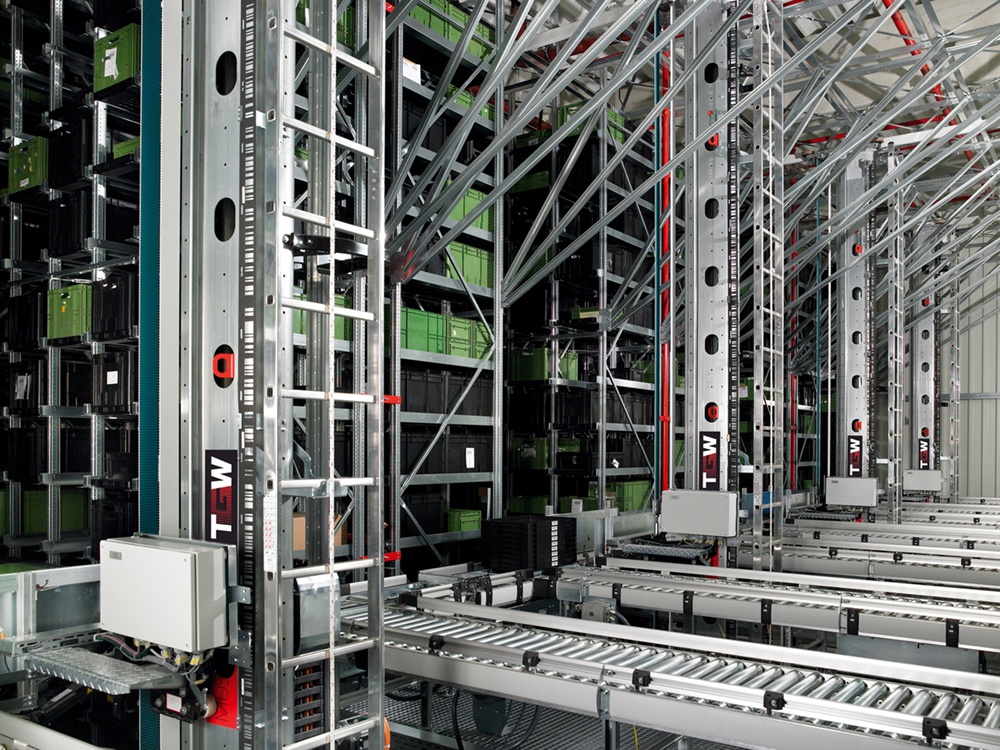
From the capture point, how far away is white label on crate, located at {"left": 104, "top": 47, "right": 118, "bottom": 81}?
6777 millimetres

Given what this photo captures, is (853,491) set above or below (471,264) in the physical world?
below

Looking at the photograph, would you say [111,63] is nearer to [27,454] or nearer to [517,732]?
[27,454]

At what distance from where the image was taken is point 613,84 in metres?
6.05

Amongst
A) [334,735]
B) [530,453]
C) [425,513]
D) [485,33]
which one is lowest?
[334,735]

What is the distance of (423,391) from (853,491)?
19.2ft

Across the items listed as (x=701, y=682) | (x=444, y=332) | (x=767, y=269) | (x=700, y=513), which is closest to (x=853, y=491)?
(x=767, y=269)

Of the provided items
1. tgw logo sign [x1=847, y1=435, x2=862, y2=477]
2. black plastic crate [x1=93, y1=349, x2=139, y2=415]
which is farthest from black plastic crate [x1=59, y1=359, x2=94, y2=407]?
tgw logo sign [x1=847, y1=435, x2=862, y2=477]

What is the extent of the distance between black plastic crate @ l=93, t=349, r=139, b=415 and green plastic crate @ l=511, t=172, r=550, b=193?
4.79 m

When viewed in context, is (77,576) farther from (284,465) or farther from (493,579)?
(493,579)

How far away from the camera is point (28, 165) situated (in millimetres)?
7840

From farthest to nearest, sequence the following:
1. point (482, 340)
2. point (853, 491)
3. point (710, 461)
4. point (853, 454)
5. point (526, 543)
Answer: point (853, 454)
point (853, 491)
point (482, 340)
point (710, 461)
point (526, 543)

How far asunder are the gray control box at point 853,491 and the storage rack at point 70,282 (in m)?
8.15

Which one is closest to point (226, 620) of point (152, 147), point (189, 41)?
point (152, 147)

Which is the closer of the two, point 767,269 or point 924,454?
point 767,269
